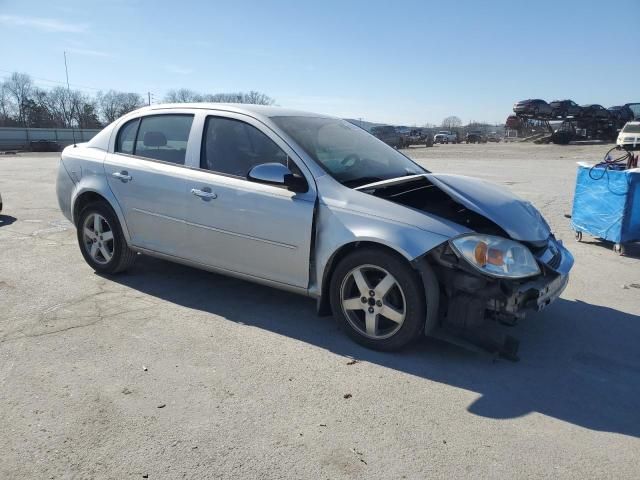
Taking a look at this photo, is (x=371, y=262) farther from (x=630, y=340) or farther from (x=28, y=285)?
(x=28, y=285)

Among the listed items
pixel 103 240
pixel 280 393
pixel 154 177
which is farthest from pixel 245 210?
pixel 103 240

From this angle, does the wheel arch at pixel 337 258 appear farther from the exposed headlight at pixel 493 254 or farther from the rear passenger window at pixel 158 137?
the rear passenger window at pixel 158 137

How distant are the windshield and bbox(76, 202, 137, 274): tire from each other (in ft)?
6.81

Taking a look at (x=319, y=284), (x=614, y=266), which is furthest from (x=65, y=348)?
(x=614, y=266)

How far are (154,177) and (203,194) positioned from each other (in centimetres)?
67

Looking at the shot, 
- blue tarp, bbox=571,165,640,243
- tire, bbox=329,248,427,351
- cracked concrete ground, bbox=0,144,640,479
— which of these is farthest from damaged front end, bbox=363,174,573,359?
blue tarp, bbox=571,165,640,243

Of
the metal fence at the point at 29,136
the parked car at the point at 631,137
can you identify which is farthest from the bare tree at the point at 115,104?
the parked car at the point at 631,137

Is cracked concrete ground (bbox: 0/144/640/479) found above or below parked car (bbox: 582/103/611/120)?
below

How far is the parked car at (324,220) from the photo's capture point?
135 inches

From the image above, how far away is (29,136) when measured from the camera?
59.8 m

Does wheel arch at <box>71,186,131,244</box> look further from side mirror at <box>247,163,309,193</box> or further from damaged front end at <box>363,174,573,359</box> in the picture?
damaged front end at <box>363,174,573,359</box>

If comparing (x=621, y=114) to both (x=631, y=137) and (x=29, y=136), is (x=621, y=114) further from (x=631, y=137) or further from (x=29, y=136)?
(x=29, y=136)

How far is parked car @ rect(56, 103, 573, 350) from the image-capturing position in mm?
3432

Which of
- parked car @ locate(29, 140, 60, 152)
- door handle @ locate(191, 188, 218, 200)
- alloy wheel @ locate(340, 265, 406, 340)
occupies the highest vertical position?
door handle @ locate(191, 188, 218, 200)
